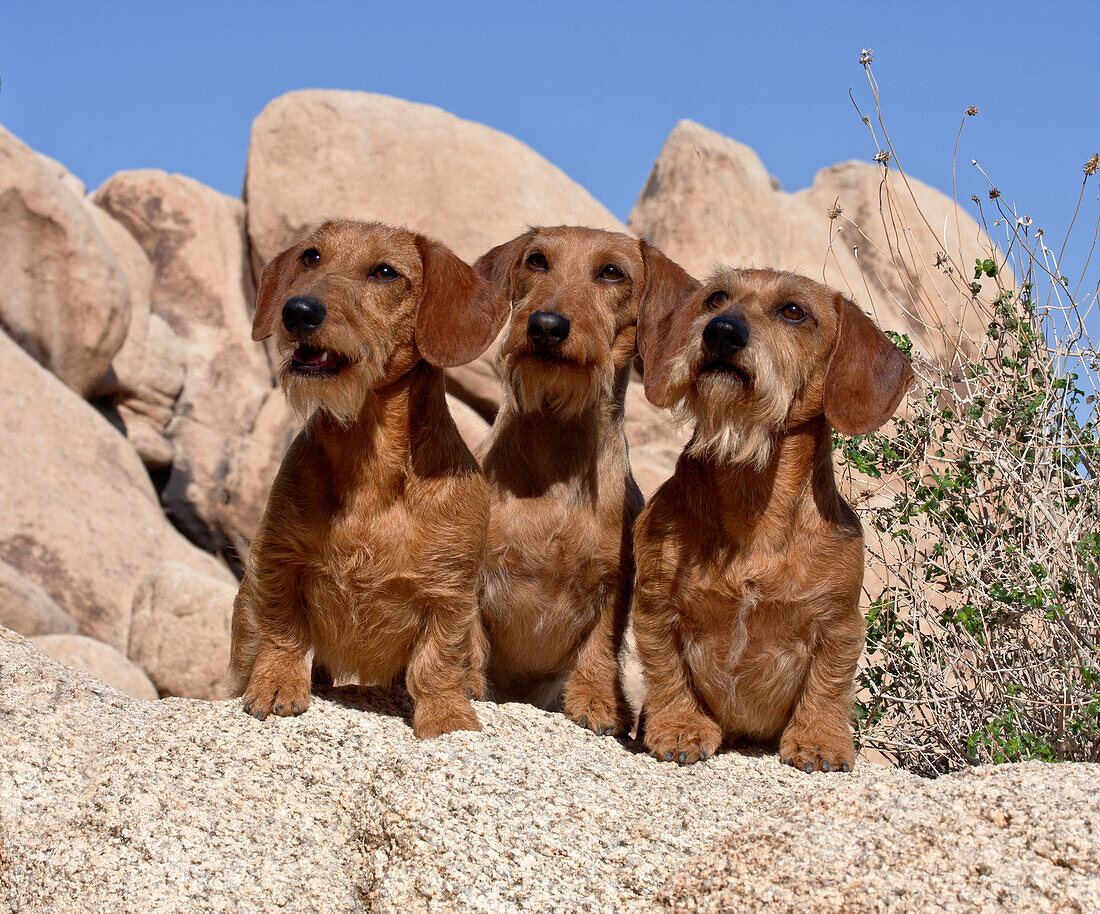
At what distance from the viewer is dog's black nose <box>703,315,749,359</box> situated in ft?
14.0

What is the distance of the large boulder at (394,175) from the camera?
1650 centimetres

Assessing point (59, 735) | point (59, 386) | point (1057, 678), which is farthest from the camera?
point (59, 386)

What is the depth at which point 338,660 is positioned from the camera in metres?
4.54

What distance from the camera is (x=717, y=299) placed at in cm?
473

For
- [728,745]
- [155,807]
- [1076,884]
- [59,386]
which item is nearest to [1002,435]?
[728,745]

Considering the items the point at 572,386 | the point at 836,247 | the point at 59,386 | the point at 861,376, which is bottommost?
the point at 59,386

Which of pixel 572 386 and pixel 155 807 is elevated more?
pixel 572 386

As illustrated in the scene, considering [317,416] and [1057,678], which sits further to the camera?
[1057,678]

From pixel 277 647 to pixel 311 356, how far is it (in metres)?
1.18

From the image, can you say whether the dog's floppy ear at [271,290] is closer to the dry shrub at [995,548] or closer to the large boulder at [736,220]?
the dry shrub at [995,548]

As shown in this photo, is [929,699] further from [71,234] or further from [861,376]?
[71,234]

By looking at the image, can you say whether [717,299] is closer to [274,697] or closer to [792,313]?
[792,313]

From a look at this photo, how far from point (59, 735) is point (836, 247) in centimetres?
1851

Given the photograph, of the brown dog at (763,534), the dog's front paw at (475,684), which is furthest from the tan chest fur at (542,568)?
the brown dog at (763,534)
